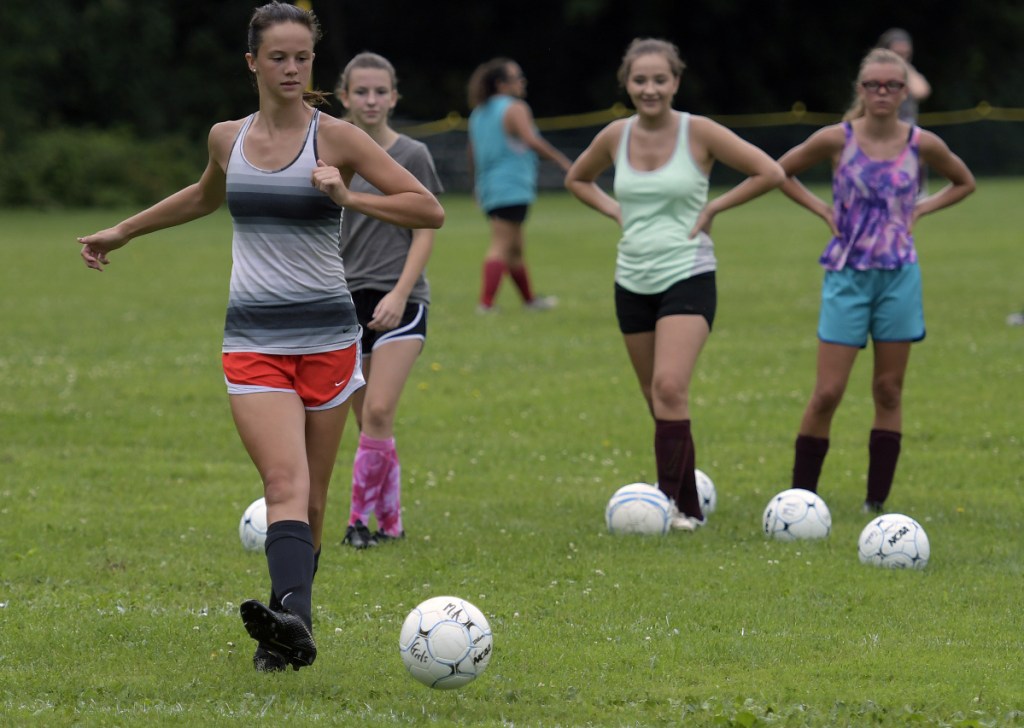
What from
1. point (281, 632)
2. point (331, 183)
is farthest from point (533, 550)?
point (331, 183)

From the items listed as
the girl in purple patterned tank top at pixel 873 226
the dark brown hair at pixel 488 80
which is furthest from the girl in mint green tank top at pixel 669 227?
the dark brown hair at pixel 488 80

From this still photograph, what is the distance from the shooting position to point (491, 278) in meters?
16.8

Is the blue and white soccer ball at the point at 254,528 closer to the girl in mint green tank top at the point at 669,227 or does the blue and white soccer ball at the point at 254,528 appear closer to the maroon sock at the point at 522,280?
the girl in mint green tank top at the point at 669,227

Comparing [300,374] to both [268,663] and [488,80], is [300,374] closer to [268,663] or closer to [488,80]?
[268,663]

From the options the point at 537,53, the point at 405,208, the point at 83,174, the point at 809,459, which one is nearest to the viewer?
the point at 405,208

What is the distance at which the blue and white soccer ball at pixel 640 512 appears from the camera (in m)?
7.81

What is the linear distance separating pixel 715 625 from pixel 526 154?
1142 cm

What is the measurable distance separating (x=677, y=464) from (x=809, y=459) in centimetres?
79

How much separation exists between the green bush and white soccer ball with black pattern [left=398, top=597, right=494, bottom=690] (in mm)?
33588

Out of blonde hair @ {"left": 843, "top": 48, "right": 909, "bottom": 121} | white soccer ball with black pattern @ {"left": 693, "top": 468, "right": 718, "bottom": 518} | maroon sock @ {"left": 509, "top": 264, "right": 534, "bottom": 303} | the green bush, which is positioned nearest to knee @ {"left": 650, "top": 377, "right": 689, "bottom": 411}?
white soccer ball with black pattern @ {"left": 693, "top": 468, "right": 718, "bottom": 518}

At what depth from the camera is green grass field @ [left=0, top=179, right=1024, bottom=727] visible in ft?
17.3

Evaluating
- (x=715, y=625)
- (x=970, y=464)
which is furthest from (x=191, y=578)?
(x=970, y=464)

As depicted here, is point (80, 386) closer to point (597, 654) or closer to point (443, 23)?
point (597, 654)

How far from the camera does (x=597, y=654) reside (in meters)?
5.74
